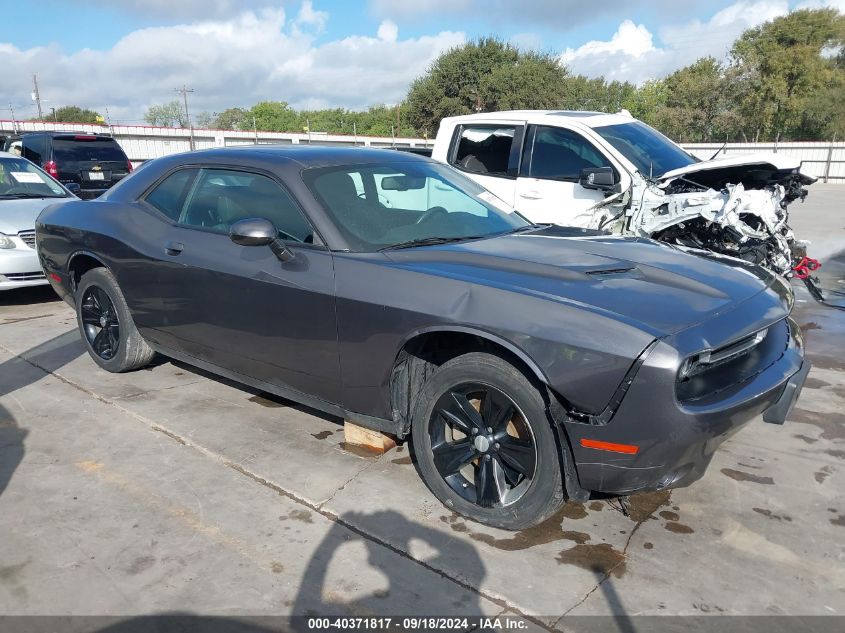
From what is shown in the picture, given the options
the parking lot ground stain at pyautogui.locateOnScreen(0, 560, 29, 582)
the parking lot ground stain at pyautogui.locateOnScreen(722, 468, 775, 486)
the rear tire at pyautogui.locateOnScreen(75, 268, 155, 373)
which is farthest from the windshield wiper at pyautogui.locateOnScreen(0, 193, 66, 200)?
the parking lot ground stain at pyautogui.locateOnScreen(722, 468, 775, 486)

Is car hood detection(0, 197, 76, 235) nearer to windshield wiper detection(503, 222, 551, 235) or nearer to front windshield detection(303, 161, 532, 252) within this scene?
front windshield detection(303, 161, 532, 252)

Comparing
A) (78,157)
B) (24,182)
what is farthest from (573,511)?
(78,157)

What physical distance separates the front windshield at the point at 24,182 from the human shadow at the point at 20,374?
114 inches

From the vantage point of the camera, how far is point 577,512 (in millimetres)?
3072

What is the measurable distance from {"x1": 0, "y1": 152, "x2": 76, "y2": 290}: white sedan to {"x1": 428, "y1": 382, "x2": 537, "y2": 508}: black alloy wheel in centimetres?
585

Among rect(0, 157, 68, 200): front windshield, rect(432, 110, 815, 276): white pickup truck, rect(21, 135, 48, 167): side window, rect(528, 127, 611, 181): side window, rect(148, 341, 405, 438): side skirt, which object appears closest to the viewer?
rect(148, 341, 405, 438): side skirt

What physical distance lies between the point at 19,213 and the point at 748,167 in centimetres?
746

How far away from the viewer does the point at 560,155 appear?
6750 mm

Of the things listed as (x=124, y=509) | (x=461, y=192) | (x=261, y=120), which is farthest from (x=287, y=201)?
(x=261, y=120)

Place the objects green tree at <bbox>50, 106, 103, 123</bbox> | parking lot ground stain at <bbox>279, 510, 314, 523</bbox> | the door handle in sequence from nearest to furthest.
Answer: parking lot ground stain at <bbox>279, 510, 314, 523</bbox> < the door handle < green tree at <bbox>50, 106, 103, 123</bbox>

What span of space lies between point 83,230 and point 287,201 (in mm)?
2055

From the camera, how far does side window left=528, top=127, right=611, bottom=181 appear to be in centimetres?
656

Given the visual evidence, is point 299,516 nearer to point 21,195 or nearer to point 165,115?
point 21,195

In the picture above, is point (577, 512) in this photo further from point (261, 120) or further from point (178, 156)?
point (261, 120)
